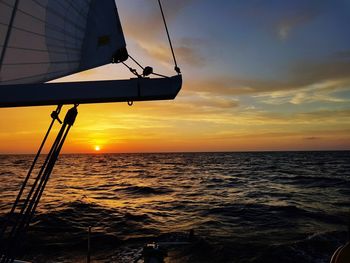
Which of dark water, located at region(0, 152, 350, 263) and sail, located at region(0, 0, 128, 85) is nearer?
sail, located at region(0, 0, 128, 85)

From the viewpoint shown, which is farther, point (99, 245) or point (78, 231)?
point (78, 231)

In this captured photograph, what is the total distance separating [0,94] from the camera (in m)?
2.97

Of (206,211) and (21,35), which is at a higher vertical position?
(21,35)

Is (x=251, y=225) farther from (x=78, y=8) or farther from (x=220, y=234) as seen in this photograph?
(x=78, y=8)

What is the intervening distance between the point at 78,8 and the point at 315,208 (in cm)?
2438

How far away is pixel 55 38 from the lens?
4371mm

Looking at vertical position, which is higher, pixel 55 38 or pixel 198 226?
pixel 55 38

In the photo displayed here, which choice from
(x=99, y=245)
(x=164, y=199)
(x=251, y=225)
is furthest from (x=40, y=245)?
(x=164, y=199)

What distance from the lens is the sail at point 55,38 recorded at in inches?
153

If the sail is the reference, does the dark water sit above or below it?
below

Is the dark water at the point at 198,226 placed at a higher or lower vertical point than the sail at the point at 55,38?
lower

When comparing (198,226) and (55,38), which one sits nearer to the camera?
(55,38)

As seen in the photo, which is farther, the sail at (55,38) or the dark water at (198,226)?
the dark water at (198,226)

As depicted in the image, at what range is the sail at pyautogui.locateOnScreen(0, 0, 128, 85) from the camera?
388cm
